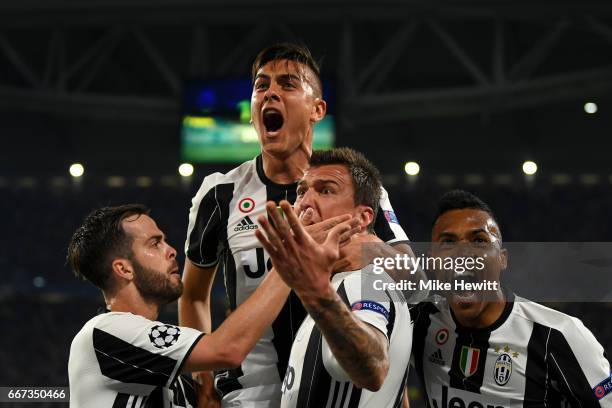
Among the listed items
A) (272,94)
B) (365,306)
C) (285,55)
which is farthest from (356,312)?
(285,55)

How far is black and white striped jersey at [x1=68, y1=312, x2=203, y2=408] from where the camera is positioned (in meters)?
2.87

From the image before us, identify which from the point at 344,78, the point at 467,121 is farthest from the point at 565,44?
the point at 344,78

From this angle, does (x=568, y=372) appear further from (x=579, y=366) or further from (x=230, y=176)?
(x=230, y=176)

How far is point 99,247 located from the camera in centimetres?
315

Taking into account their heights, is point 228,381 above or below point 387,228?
below

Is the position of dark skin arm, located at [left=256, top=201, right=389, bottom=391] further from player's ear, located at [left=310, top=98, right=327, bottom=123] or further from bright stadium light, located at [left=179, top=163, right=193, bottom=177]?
bright stadium light, located at [left=179, top=163, right=193, bottom=177]

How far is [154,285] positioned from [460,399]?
1226 millimetres

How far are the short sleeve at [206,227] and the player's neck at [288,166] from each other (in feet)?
0.76

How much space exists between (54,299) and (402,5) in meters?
7.59

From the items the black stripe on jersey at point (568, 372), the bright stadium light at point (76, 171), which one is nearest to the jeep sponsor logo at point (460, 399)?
the black stripe on jersey at point (568, 372)

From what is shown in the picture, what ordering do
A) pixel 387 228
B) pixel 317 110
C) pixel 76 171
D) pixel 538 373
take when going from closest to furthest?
pixel 387 228, pixel 538 373, pixel 317 110, pixel 76 171

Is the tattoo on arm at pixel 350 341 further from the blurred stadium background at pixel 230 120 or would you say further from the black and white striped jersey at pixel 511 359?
the blurred stadium background at pixel 230 120

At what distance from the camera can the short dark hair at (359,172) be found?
8.82 ft

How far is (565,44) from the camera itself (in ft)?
39.4
